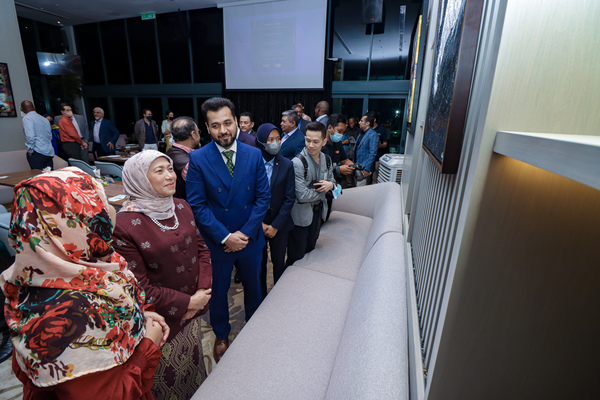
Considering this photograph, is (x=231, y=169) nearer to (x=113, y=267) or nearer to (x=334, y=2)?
(x=113, y=267)

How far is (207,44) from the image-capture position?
766 cm

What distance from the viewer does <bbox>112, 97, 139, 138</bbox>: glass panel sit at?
9505mm

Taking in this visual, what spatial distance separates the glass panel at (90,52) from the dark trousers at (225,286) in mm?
10785

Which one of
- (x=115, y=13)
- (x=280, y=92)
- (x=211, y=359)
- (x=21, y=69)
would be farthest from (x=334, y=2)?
(x=211, y=359)

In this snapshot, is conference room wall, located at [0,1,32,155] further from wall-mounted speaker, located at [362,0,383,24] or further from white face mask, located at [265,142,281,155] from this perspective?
wall-mounted speaker, located at [362,0,383,24]

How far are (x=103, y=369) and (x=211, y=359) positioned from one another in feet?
4.01

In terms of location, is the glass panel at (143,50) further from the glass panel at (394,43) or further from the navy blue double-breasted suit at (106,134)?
the glass panel at (394,43)

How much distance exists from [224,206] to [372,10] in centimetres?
537

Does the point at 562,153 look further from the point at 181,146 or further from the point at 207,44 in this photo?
the point at 207,44

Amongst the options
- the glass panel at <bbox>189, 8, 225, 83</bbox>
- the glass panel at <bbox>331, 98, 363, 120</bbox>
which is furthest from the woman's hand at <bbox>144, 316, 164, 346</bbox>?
the glass panel at <bbox>189, 8, 225, 83</bbox>

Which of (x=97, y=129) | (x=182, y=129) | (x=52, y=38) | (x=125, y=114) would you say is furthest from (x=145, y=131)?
(x=52, y=38)

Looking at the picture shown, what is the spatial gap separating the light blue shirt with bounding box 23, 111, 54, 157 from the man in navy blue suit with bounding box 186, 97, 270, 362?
4.62m

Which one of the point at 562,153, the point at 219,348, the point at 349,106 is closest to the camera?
the point at 562,153

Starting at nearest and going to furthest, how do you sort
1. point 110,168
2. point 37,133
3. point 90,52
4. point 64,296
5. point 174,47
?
point 64,296 → point 110,168 → point 37,133 → point 174,47 → point 90,52
